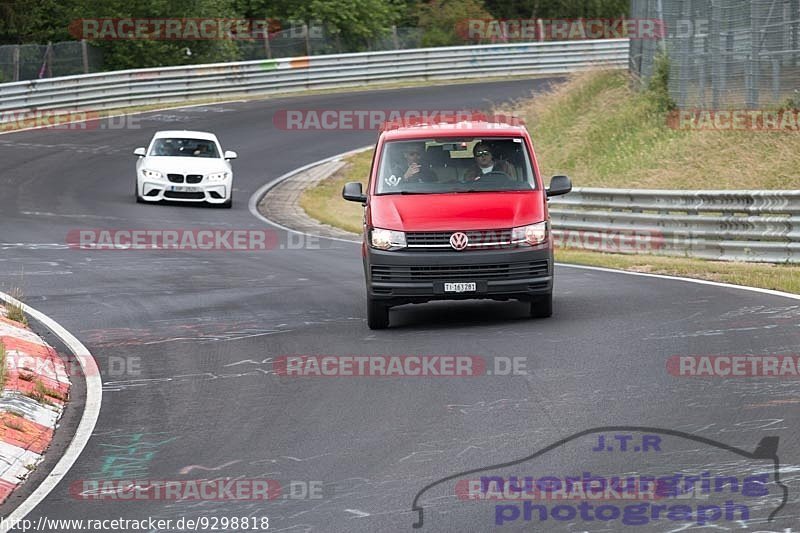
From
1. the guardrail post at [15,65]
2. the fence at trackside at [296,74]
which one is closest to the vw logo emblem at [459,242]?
the fence at trackside at [296,74]

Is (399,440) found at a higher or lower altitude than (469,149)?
lower

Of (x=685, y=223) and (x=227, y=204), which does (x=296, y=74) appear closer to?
(x=227, y=204)

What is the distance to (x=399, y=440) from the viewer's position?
8.55 metres

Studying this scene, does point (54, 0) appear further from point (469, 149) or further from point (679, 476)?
point (679, 476)

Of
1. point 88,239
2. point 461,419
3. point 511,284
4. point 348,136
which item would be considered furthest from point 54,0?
point 461,419

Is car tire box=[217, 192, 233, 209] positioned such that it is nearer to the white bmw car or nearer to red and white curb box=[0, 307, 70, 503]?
the white bmw car

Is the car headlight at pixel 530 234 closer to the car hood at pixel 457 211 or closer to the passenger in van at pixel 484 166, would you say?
the car hood at pixel 457 211

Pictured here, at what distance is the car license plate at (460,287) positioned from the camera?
12.5m

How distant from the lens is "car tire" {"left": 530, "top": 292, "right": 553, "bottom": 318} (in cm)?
1298

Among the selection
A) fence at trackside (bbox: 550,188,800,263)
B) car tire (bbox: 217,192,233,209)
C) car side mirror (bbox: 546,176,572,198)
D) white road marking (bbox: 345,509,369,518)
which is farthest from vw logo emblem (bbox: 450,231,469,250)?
car tire (bbox: 217,192,233,209)

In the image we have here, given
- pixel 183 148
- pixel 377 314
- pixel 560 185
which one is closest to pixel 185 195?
pixel 183 148

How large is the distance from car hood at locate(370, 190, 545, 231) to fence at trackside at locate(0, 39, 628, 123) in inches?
953

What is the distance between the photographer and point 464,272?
12.6 m

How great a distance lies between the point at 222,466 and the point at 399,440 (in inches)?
45.7
